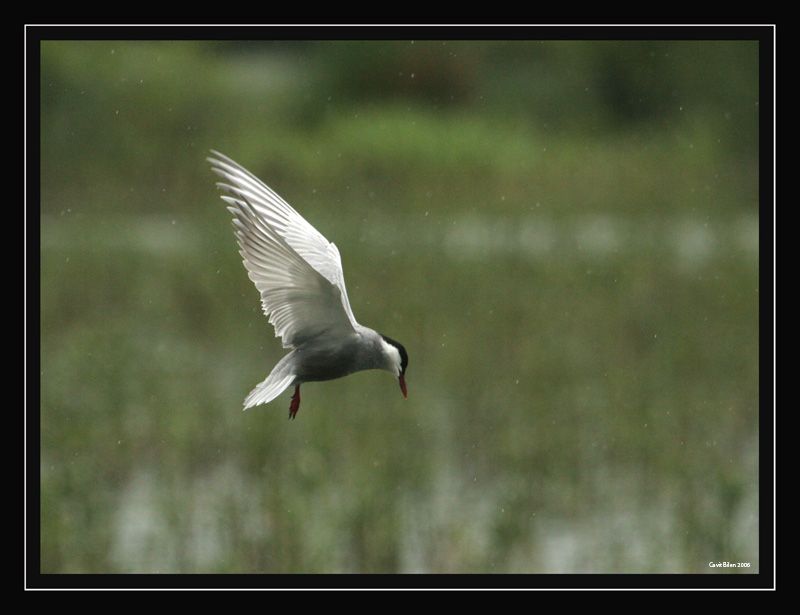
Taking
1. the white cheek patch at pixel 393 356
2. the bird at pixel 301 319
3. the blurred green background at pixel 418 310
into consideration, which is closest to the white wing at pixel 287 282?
the bird at pixel 301 319

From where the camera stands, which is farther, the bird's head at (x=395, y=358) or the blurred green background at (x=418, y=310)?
the blurred green background at (x=418, y=310)

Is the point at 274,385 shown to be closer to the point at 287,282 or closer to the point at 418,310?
the point at 287,282

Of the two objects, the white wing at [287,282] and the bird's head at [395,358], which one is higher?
the white wing at [287,282]

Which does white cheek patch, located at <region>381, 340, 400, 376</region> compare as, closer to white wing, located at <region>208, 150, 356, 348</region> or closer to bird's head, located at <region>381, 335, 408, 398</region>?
bird's head, located at <region>381, 335, 408, 398</region>

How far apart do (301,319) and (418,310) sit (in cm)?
437

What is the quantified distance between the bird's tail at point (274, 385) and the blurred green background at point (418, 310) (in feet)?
6.10

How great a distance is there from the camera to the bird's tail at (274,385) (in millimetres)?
3438

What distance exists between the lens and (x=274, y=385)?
11.6 feet

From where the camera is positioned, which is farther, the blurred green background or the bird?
the blurred green background

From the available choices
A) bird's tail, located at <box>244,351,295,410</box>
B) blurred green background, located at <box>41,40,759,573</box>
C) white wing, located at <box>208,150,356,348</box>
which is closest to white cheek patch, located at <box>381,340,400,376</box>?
white wing, located at <box>208,150,356,348</box>

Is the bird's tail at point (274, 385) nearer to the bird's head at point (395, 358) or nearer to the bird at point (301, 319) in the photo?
the bird at point (301, 319)

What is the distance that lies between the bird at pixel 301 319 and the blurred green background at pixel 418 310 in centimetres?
187

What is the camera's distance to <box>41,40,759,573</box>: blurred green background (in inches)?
221
